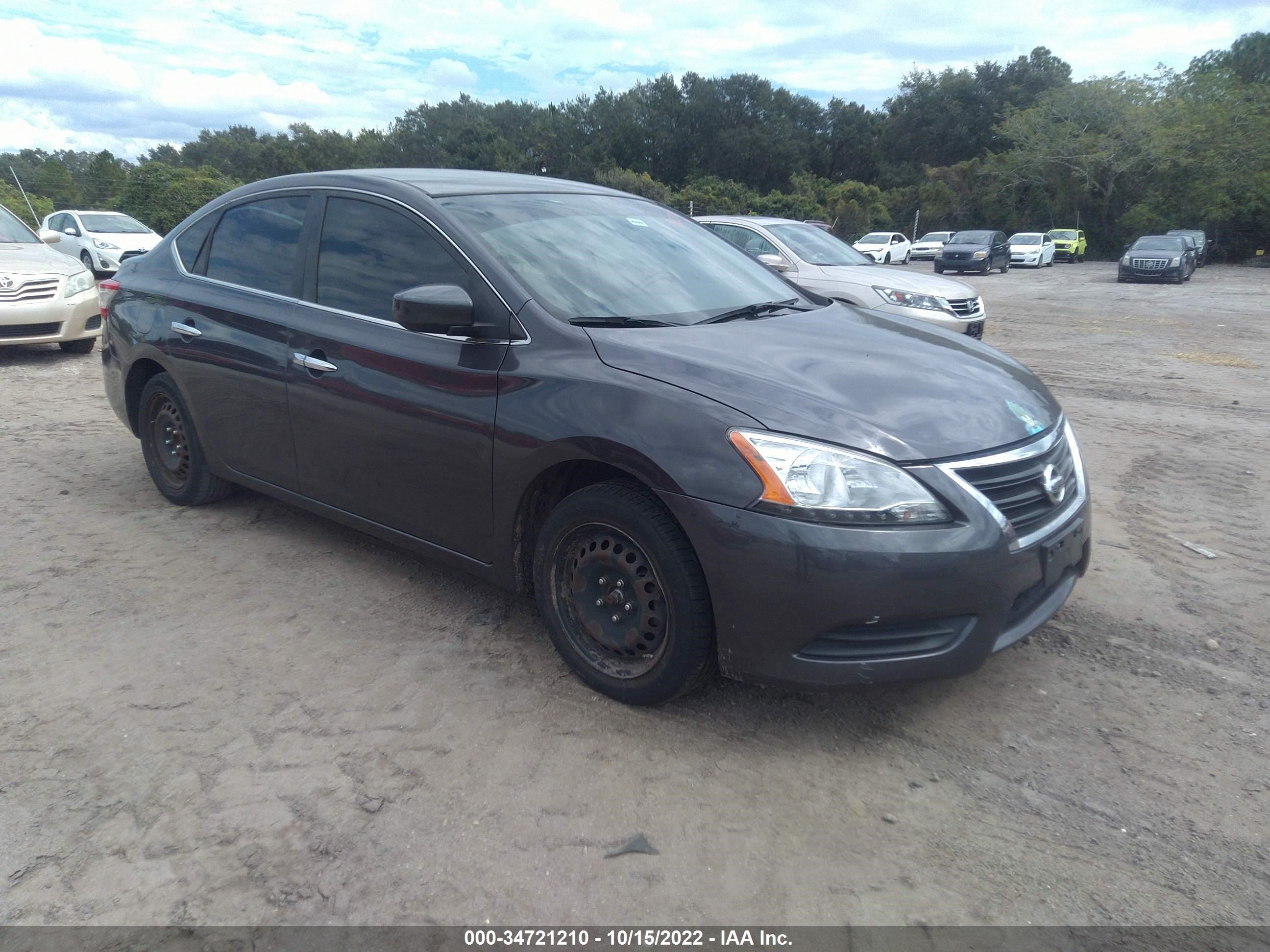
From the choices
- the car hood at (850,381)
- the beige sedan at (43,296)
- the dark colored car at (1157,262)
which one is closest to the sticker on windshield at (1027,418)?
the car hood at (850,381)

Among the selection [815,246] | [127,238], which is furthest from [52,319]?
[127,238]

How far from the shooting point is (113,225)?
1950 cm

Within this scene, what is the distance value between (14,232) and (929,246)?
35999mm

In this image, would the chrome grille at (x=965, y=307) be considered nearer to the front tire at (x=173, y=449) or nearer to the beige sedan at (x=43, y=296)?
the front tire at (x=173, y=449)

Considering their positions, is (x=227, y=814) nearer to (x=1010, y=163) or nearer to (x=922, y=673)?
(x=922, y=673)

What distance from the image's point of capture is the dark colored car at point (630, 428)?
2.71 m

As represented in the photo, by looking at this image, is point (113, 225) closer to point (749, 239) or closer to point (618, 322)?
point (749, 239)

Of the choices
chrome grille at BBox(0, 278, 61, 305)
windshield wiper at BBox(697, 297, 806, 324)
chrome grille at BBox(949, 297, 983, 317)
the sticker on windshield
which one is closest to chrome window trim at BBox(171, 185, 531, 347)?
windshield wiper at BBox(697, 297, 806, 324)

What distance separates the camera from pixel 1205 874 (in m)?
2.39

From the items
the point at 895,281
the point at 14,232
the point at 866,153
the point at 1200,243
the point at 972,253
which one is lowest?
the point at 895,281

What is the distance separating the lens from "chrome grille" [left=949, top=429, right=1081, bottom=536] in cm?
282

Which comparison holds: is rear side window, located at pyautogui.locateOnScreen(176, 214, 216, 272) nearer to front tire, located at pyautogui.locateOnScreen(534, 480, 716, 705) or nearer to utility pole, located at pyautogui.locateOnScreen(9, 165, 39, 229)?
front tire, located at pyautogui.locateOnScreen(534, 480, 716, 705)

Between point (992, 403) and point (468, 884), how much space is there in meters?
2.22

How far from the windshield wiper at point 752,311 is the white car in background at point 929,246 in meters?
37.5
